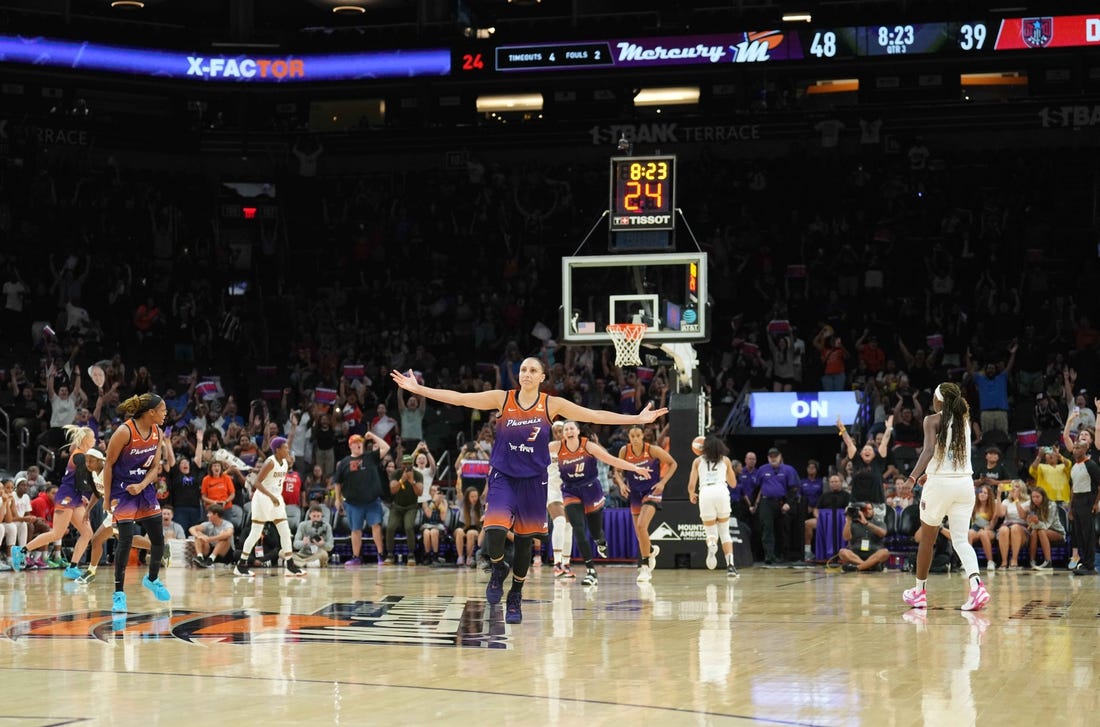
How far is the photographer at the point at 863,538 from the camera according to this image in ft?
67.8

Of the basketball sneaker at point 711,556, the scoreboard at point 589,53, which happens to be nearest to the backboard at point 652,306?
the basketball sneaker at point 711,556

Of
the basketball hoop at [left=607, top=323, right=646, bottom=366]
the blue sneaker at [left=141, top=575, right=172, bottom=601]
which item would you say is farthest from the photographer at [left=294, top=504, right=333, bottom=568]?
the blue sneaker at [left=141, top=575, right=172, bottom=601]

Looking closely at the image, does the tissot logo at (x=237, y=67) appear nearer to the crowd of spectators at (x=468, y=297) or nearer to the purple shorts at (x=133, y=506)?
the crowd of spectators at (x=468, y=297)

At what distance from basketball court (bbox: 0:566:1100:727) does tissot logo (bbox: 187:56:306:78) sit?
76.7 ft

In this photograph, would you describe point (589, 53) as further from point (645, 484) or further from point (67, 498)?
point (67, 498)

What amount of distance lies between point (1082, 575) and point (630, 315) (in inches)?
299

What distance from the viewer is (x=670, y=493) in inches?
865

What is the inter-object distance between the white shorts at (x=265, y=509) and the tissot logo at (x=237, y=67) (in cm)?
1956

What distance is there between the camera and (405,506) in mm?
23359

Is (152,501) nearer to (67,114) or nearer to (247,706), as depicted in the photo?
(247,706)

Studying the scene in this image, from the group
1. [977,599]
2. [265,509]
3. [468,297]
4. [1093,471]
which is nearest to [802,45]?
[468,297]

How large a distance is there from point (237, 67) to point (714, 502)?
22648 mm

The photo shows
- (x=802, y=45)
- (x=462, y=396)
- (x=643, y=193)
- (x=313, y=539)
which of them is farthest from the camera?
(x=802, y=45)

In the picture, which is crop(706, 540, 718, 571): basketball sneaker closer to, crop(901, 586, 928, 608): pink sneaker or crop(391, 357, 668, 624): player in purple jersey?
crop(901, 586, 928, 608): pink sneaker
